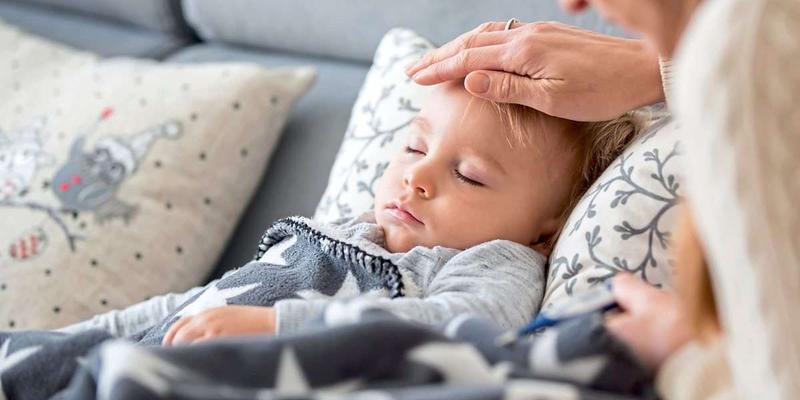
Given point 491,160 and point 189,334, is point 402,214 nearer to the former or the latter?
point 491,160

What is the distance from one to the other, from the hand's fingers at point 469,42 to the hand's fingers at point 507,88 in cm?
6

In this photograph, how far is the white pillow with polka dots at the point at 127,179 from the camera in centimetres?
A: 143

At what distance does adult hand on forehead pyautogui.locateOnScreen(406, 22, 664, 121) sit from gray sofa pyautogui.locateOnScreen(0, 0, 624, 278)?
0.31 metres

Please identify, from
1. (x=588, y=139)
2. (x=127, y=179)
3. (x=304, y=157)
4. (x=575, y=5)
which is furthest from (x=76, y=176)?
(x=575, y=5)

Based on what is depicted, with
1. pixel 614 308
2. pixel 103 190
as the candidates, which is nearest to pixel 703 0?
pixel 614 308

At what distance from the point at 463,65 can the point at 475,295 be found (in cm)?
29

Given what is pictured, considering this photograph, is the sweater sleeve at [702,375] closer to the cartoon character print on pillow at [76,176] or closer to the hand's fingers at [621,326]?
the hand's fingers at [621,326]

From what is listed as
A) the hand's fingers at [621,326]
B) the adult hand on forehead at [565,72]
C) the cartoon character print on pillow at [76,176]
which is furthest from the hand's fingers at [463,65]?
the cartoon character print on pillow at [76,176]

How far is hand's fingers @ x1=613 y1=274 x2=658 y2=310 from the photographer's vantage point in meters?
0.75

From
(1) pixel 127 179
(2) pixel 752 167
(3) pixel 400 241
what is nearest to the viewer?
(2) pixel 752 167

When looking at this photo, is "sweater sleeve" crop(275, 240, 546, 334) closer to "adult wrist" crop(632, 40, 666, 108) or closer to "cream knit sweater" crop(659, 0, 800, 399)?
"adult wrist" crop(632, 40, 666, 108)

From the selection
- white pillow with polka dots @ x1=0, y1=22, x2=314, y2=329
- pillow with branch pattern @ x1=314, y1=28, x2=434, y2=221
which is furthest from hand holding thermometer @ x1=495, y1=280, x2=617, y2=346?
white pillow with polka dots @ x1=0, y1=22, x2=314, y2=329

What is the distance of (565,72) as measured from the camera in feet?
3.50

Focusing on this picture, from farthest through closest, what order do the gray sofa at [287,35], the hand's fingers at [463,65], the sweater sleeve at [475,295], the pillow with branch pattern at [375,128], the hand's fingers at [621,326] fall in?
the gray sofa at [287,35], the pillow with branch pattern at [375,128], the hand's fingers at [463,65], the sweater sleeve at [475,295], the hand's fingers at [621,326]
